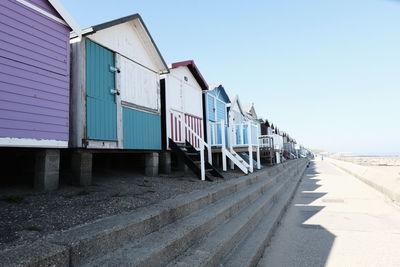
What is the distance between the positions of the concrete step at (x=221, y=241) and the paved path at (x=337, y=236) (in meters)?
0.46

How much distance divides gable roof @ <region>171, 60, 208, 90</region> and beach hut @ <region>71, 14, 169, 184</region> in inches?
71.0

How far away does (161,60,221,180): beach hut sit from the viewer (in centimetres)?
802

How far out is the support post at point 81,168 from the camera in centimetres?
508

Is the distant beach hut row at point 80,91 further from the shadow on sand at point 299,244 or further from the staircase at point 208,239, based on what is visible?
the shadow on sand at point 299,244

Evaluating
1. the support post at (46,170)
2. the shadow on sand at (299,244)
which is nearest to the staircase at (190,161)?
the shadow on sand at (299,244)

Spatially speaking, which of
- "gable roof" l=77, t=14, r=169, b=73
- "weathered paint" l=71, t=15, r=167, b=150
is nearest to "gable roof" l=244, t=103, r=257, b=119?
"gable roof" l=77, t=14, r=169, b=73

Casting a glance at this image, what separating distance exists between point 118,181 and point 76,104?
1.87 metres

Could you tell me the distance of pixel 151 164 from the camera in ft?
24.3

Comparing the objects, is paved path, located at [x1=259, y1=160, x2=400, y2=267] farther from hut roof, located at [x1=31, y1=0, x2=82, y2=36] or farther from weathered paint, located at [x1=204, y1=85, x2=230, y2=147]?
weathered paint, located at [x1=204, y1=85, x2=230, y2=147]

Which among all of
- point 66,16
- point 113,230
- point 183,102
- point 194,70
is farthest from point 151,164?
point 194,70

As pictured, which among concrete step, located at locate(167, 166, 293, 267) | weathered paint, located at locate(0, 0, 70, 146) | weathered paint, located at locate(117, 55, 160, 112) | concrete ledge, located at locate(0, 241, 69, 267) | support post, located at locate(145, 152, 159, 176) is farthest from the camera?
support post, located at locate(145, 152, 159, 176)

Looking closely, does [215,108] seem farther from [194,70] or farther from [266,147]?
[266,147]

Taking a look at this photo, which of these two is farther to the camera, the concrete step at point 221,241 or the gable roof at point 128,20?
the gable roof at point 128,20

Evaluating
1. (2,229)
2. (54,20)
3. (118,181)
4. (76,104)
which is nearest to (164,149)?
(118,181)
